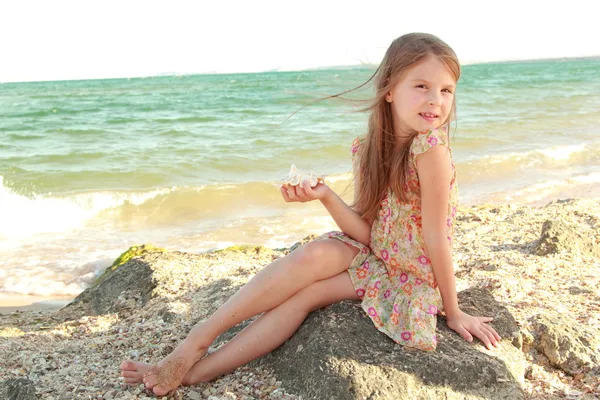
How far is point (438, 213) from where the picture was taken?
8.45 feet

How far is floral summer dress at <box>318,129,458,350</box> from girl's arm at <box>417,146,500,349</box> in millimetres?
49

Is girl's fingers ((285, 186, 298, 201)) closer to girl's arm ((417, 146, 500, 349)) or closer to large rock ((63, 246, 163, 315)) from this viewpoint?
girl's arm ((417, 146, 500, 349))

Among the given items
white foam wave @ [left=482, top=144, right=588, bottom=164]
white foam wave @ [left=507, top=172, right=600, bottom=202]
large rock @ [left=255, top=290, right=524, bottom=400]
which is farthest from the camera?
white foam wave @ [left=482, top=144, right=588, bottom=164]

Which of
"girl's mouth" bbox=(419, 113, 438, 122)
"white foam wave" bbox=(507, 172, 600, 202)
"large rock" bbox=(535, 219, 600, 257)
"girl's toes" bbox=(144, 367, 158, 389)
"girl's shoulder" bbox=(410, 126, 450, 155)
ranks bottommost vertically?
"white foam wave" bbox=(507, 172, 600, 202)

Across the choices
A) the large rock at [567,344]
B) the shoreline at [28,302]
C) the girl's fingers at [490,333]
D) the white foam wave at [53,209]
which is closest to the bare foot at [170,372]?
the girl's fingers at [490,333]

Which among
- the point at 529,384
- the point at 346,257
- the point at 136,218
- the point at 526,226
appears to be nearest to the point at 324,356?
the point at 346,257

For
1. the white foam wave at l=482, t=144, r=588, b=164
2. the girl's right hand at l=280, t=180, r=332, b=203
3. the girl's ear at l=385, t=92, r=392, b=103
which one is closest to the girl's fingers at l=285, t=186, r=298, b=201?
the girl's right hand at l=280, t=180, r=332, b=203

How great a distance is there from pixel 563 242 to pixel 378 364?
7.85ft

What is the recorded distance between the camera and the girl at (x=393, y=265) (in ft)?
8.48

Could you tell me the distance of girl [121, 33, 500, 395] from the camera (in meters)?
2.59

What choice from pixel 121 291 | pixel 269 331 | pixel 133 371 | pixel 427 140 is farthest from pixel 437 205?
pixel 121 291

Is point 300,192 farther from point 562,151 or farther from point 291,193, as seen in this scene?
point 562,151

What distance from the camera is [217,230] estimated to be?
6957 mm

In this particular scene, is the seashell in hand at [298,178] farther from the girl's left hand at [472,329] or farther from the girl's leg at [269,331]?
the girl's left hand at [472,329]
